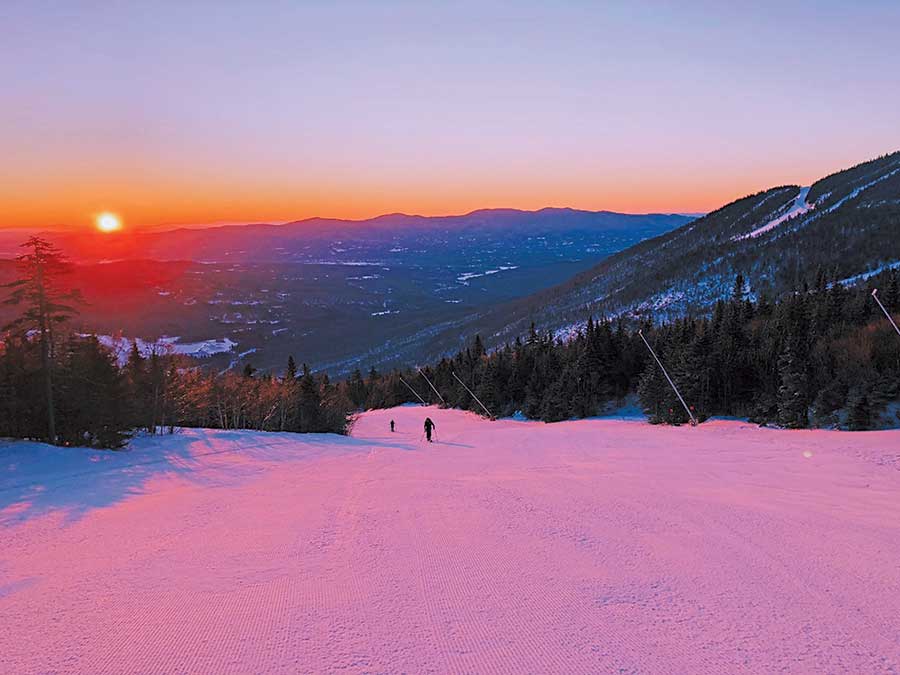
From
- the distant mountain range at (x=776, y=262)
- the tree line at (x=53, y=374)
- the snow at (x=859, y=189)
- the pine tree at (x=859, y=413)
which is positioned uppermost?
the snow at (x=859, y=189)

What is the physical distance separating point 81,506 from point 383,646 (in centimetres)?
1053

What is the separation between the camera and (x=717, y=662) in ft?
15.1

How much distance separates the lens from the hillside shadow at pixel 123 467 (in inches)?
492

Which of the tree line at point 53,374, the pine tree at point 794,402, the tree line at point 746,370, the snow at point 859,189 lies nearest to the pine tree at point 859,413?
the tree line at point 746,370

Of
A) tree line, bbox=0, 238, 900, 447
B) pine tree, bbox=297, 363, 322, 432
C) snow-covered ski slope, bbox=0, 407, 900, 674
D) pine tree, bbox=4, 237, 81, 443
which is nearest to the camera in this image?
snow-covered ski slope, bbox=0, 407, 900, 674

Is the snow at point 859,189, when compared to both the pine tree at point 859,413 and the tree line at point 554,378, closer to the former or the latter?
the tree line at point 554,378

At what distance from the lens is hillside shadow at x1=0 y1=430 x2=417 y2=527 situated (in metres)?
12.5

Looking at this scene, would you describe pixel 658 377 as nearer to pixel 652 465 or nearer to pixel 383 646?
pixel 652 465

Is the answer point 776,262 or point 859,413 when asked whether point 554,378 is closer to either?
point 859,413

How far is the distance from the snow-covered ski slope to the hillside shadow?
0.82 ft

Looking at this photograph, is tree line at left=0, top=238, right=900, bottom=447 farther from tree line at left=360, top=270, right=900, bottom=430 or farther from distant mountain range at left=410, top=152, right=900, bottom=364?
distant mountain range at left=410, top=152, right=900, bottom=364

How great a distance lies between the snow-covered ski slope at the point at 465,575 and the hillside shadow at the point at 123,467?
0.25 metres

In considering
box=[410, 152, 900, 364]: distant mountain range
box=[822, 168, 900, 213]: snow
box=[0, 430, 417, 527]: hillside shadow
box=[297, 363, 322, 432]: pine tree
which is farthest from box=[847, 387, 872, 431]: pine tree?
box=[822, 168, 900, 213]: snow

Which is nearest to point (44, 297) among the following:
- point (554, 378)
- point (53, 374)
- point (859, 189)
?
point (53, 374)
